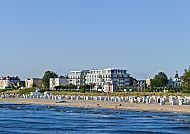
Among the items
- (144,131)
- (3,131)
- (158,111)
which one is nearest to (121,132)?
(144,131)

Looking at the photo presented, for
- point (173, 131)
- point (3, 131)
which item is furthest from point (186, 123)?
point (3, 131)

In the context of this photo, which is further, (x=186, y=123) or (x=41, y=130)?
(x=186, y=123)

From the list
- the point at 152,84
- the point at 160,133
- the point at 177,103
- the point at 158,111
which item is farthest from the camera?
the point at 152,84

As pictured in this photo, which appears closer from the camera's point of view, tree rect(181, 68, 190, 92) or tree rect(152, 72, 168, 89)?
tree rect(181, 68, 190, 92)

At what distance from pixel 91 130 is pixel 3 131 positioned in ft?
18.0

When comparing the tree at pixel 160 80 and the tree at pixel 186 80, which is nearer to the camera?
the tree at pixel 186 80

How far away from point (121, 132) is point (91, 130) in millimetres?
2132

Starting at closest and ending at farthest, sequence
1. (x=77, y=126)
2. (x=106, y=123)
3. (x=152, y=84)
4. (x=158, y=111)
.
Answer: (x=77, y=126), (x=106, y=123), (x=158, y=111), (x=152, y=84)

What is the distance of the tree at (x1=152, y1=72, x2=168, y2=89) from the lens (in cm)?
16450

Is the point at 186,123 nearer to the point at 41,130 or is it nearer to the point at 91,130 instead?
the point at 91,130

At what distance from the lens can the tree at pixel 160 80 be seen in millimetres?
164500

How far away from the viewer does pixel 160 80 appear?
16725 cm

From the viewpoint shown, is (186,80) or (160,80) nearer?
(186,80)

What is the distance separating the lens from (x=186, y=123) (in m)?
37.7
